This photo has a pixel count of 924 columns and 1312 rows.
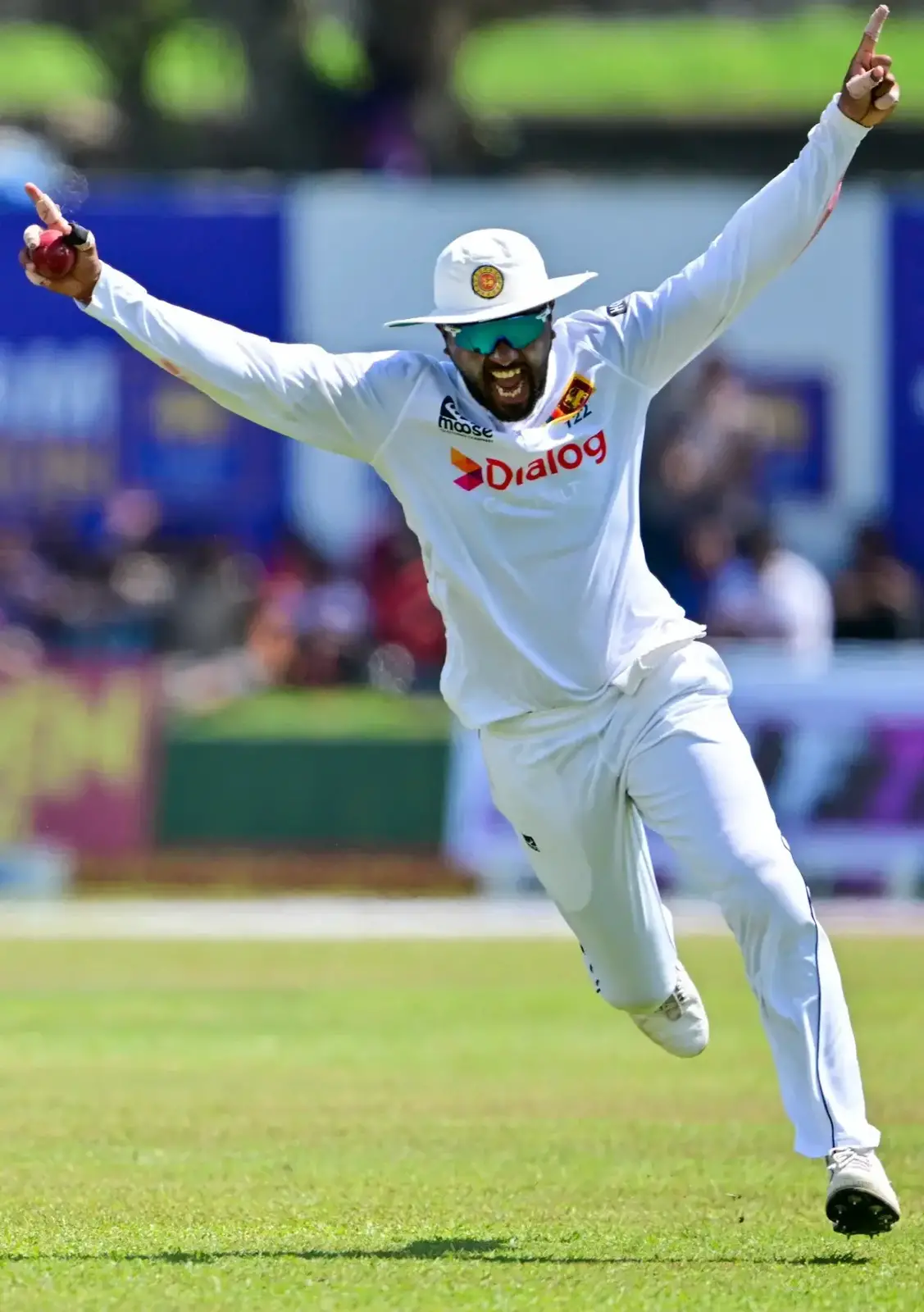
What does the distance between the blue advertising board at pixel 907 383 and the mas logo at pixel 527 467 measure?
40.6 feet

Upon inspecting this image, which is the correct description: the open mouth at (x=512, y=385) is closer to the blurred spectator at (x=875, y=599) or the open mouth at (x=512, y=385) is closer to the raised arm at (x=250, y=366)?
the raised arm at (x=250, y=366)

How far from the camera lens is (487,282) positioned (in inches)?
260

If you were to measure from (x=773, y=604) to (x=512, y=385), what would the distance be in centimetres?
946

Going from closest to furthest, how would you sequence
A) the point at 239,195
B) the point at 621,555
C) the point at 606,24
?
the point at 621,555
the point at 239,195
the point at 606,24

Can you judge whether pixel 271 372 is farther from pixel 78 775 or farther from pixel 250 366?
pixel 78 775

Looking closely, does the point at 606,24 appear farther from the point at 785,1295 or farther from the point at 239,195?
the point at 785,1295

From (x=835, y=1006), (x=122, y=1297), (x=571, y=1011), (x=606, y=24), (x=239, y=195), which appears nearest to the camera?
(x=122, y=1297)

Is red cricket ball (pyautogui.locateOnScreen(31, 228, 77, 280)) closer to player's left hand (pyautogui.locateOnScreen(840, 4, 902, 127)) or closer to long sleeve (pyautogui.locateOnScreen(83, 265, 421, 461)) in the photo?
long sleeve (pyautogui.locateOnScreen(83, 265, 421, 461))

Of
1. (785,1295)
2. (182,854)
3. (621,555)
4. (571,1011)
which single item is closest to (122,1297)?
(785,1295)

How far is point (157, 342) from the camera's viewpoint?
21.2ft

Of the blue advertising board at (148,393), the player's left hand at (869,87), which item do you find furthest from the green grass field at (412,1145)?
the blue advertising board at (148,393)

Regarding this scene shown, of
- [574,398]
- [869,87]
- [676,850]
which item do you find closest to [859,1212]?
[676,850]

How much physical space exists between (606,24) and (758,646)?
20450 millimetres

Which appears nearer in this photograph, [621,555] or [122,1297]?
[122,1297]
